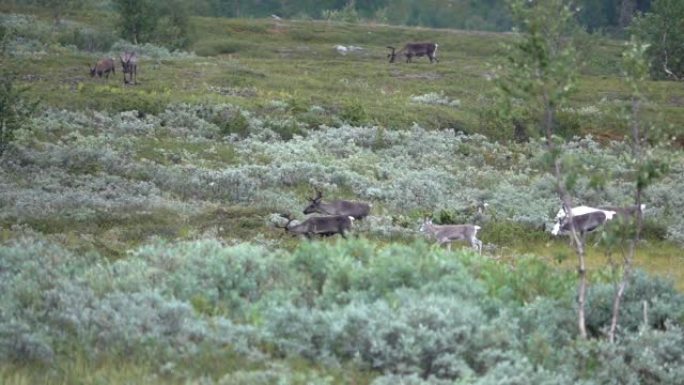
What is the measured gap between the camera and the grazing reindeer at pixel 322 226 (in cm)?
1973

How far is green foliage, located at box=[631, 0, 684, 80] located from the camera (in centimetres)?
5784

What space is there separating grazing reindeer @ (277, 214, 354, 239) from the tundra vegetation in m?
0.37

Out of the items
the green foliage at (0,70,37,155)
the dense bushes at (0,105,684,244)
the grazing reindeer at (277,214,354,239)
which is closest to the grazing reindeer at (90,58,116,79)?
the dense bushes at (0,105,684,244)

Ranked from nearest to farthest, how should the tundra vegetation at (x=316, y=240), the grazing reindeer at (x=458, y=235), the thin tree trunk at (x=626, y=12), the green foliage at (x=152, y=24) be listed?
1. the tundra vegetation at (x=316, y=240)
2. the grazing reindeer at (x=458, y=235)
3. the green foliage at (x=152, y=24)
4. the thin tree trunk at (x=626, y=12)

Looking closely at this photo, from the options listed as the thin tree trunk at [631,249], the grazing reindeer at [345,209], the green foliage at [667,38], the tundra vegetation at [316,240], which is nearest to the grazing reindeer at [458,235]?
the tundra vegetation at [316,240]

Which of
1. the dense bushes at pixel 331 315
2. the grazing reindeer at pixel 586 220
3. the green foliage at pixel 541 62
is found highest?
the green foliage at pixel 541 62

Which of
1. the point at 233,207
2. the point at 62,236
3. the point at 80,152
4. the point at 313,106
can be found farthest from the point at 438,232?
the point at 313,106

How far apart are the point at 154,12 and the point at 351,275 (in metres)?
49.8

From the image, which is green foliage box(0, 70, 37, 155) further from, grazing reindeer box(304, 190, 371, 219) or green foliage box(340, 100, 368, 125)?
green foliage box(340, 100, 368, 125)

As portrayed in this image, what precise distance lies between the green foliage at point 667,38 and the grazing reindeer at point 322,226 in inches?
1646

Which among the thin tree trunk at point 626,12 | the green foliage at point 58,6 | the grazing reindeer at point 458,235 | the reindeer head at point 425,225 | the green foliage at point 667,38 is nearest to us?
the grazing reindeer at point 458,235

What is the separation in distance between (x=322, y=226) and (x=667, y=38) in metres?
43.7

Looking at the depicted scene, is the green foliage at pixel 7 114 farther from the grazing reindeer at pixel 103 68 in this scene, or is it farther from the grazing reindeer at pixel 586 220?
the grazing reindeer at pixel 103 68

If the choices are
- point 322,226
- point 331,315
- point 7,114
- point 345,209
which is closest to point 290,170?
point 345,209
